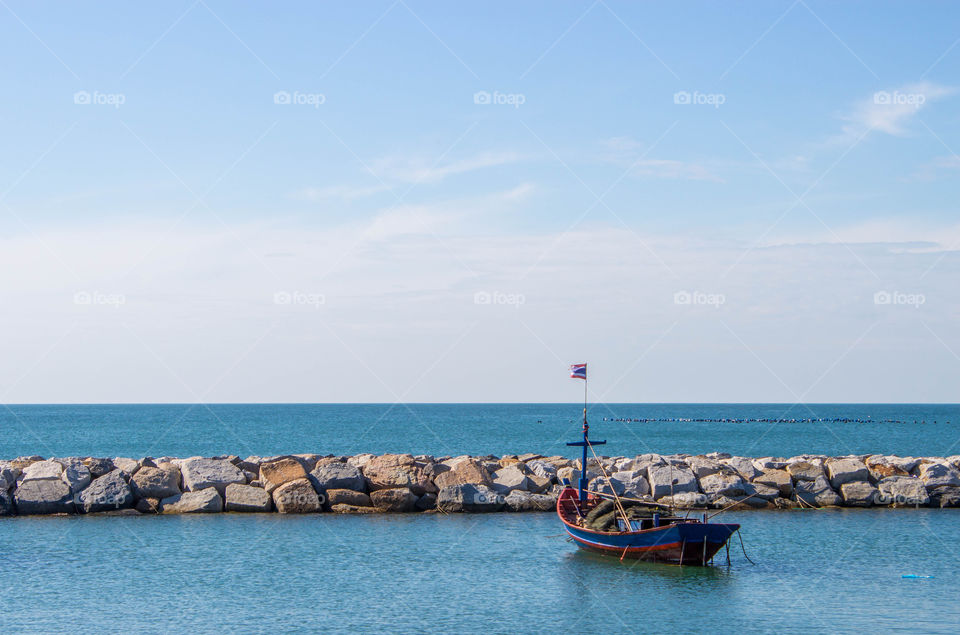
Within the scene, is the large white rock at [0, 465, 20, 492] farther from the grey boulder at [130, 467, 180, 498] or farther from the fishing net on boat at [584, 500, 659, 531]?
the fishing net on boat at [584, 500, 659, 531]

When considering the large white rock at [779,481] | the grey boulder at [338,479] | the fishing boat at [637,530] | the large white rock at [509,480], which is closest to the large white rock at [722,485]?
the large white rock at [779,481]

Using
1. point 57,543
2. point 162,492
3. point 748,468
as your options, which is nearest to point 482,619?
point 57,543

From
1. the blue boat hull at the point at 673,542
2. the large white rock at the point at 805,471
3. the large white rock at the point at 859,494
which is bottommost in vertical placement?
the blue boat hull at the point at 673,542

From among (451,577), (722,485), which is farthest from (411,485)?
(722,485)

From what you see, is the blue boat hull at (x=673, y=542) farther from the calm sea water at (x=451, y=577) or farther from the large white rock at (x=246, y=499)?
the large white rock at (x=246, y=499)

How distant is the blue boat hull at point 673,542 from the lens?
76.7 feet

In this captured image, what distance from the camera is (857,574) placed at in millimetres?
22812

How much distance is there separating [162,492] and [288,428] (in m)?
87.2

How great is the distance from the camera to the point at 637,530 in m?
25.0

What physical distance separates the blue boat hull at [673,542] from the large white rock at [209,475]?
1257 centimetres

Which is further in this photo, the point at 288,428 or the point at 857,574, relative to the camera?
the point at 288,428

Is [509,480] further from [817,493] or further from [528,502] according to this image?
[817,493]

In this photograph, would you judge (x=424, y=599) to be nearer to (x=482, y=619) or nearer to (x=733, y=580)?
(x=482, y=619)

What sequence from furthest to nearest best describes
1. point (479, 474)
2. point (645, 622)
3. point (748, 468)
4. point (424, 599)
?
point (748, 468) < point (479, 474) < point (424, 599) < point (645, 622)
